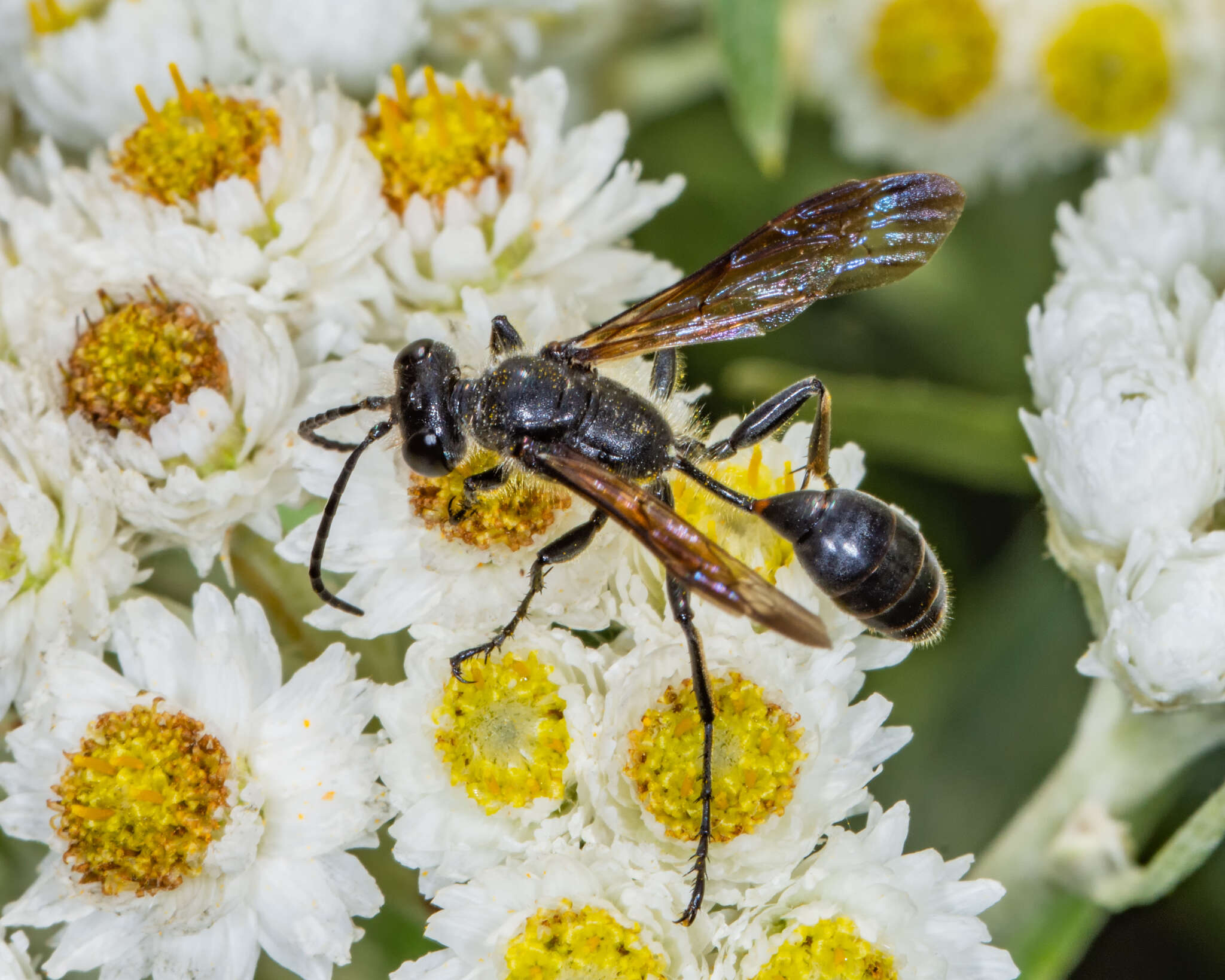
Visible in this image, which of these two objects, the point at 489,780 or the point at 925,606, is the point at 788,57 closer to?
the point at 925,606

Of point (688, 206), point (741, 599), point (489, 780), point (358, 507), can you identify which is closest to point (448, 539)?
point (358, 507)

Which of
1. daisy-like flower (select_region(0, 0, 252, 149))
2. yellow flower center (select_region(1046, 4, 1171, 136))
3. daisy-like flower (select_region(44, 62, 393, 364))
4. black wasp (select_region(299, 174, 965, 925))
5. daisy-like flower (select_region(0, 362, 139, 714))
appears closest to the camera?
black wasp (select_region(299, 174, 965, 925))

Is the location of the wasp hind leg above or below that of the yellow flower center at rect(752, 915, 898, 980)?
above

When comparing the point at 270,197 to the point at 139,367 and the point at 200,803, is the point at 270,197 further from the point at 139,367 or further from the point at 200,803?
Answer: the point at 200,803

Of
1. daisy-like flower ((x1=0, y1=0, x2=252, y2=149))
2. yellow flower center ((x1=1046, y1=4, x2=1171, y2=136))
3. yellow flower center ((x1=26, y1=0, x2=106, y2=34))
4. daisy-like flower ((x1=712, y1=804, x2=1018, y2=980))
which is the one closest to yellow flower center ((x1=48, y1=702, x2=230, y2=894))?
daisy-like flower ((x1=712, y1=804, x2=1018, y2=980))

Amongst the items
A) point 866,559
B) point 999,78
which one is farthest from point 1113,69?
point 866,559

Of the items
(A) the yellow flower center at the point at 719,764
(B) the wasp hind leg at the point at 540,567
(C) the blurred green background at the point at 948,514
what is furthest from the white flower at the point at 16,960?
(A) the yellow flower center at the point at 719,764

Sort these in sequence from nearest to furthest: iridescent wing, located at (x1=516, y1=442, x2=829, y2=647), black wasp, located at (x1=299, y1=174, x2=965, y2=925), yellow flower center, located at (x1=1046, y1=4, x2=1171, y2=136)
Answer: iridescent wing, located at (x1=516, y1=442, x2=829, y2=647)
black wasp, located at (x1=299, y1=174, x2=965, y2=925)
yellow flower center, located at (x1=1046, y1=4, x2=1171, y2=136)

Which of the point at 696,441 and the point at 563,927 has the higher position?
the point at 696,441

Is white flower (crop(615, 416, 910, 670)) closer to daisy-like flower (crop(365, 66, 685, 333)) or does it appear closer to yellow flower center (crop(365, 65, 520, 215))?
daisy-like flower (crop(365, 66, 685, 333))
